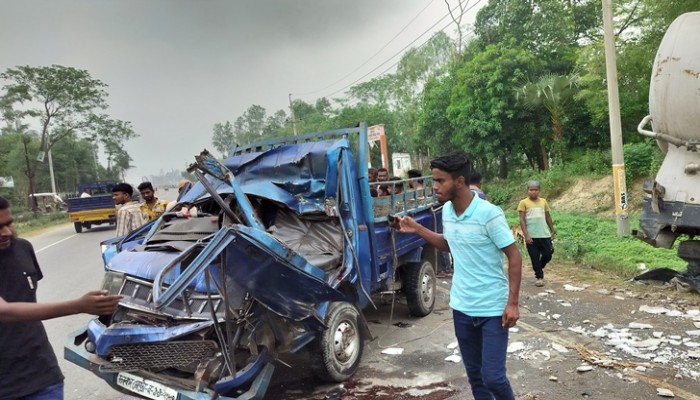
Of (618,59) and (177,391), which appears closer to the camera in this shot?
(177,391)

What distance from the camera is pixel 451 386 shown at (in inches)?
148

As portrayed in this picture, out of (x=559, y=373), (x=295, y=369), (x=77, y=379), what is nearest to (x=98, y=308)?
(x=295, y=369)

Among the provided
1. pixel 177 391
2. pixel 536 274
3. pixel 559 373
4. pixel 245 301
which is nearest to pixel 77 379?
pixel 177 391

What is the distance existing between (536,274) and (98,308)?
6.24 m

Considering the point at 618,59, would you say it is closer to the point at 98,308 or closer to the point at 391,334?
the point at 391,334

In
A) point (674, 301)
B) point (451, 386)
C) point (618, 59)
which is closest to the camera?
point (451, 386)

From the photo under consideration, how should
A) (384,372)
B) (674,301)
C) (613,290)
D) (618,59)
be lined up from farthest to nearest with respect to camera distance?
(618,59) → (613,290) → (674,301) → (384,372)

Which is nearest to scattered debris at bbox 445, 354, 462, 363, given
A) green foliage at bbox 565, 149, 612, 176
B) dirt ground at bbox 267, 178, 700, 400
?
dirt ground at bbox 267, 178, 700, 400

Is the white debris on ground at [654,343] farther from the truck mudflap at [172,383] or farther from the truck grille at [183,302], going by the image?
the truck grille at [183,302]

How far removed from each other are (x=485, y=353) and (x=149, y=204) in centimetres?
546

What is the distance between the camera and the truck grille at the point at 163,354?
310 cm

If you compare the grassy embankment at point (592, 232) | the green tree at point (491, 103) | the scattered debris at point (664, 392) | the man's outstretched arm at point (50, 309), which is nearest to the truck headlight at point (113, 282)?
the man's outstretched arm at point (50, 309)

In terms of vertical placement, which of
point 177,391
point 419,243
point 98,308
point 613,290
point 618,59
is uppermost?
point 618,59

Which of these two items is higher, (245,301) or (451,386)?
(245,301)
